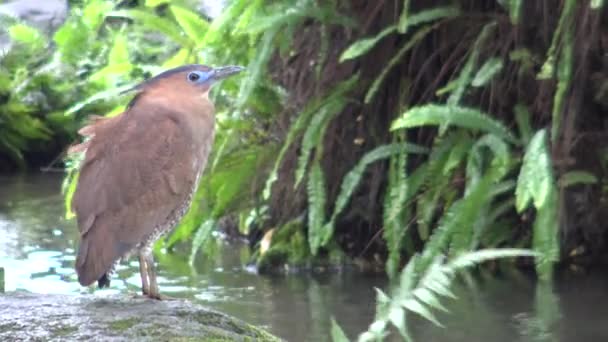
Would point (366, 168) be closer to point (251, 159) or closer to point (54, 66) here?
point (251, 159)

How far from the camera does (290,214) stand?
8172mm

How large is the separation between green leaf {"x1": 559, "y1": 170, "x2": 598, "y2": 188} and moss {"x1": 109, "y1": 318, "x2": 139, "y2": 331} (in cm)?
344

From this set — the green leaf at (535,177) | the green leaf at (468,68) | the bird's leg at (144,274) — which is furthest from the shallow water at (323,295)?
the bird's leg at (144,274)

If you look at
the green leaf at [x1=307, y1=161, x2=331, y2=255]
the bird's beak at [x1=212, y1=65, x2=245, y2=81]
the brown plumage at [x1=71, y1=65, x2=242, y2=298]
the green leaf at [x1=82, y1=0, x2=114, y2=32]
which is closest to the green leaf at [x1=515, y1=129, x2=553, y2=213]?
the green leaf at [x1=307, y1=161, x2=331, y2=255]

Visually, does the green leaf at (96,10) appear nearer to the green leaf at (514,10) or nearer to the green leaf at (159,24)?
the green leaf at (159,24)

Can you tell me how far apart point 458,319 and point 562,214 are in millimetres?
852

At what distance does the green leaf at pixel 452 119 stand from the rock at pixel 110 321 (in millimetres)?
2679

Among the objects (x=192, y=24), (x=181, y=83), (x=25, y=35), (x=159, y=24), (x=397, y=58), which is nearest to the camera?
(x=181, y=83)

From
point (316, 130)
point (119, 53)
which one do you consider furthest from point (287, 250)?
point (119, 53)

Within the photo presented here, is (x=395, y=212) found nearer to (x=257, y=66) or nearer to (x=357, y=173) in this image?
(x=357, y=173)

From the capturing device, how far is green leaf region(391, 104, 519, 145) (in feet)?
22.6

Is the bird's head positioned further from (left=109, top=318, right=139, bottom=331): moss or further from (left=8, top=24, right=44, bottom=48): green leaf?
(left=8, top=24, right=44, bottom=48): green leaf

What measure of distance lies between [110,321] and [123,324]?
1.7 inches

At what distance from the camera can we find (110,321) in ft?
13.3
